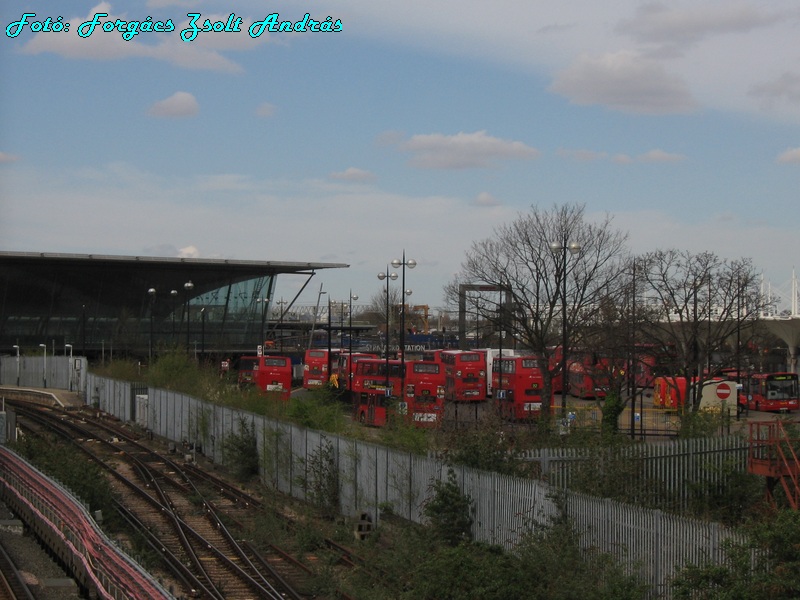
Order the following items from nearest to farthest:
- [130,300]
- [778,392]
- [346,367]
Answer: [778,392] → [346,367] → [130,300]

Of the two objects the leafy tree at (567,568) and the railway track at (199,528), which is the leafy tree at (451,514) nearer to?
the railway track at (199,528)

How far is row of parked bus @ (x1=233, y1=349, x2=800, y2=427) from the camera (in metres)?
43.5

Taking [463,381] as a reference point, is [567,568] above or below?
below

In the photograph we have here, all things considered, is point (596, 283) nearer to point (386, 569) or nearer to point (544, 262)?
point (544, 262)

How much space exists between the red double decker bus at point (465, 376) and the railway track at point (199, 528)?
1708 centimetres

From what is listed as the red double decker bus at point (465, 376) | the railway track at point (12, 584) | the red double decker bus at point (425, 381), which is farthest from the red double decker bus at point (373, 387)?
the railway track at point (12, 584)

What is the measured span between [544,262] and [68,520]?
103ft

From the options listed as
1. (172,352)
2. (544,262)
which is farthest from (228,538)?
(172,352)

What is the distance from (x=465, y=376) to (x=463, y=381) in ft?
0.99

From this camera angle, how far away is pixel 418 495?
20500 mm

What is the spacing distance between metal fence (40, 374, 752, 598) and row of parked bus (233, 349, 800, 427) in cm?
996

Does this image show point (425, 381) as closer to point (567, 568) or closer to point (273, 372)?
point (273, 372)

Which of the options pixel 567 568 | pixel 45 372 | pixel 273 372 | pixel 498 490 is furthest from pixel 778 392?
pixel 45 372

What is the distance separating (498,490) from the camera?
17688 mm
